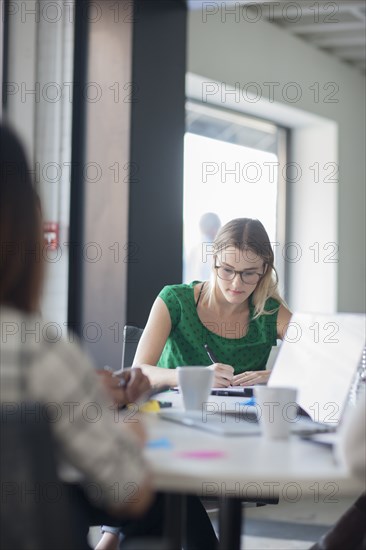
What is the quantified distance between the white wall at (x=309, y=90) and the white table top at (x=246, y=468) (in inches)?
155

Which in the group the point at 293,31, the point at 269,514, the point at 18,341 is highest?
the point at 293,31

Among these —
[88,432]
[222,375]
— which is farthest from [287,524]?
[88,432]

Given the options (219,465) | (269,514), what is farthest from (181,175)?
(219,465)

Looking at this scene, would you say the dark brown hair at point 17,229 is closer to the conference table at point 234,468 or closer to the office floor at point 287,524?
the conference table at point 234,468

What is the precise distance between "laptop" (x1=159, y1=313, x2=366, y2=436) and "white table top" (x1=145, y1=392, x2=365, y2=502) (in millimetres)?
129

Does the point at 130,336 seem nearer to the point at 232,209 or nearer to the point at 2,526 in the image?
the point at 2,526

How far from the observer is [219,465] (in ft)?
4.22

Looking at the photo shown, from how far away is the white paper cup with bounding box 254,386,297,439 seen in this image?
154cm

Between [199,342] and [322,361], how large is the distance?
100cm

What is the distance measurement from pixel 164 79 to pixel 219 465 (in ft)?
9.89

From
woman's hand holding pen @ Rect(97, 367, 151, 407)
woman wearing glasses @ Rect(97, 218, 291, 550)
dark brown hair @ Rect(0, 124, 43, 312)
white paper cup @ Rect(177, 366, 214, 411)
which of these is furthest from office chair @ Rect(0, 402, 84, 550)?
woman wearing glasses @ Rect(97, 218, 291, 550)

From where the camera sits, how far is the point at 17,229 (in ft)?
3.67

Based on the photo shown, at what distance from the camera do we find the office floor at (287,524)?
138 inches

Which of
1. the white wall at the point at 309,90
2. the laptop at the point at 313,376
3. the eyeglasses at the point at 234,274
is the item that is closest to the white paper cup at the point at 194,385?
the laptop at the point at 313,376
